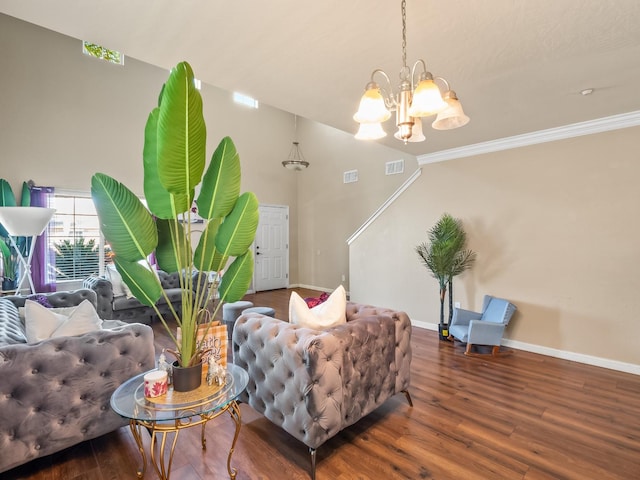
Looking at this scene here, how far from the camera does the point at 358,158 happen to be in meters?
7.41

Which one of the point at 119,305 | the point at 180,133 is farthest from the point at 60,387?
the point at 119,305

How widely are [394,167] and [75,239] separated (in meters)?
6.40

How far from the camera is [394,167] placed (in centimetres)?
676

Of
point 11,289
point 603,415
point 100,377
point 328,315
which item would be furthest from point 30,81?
point 603,415

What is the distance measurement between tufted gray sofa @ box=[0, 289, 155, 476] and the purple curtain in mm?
3666

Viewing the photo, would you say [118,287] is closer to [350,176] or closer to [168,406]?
[168,406]

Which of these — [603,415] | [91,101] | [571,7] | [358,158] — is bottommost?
[603,415]

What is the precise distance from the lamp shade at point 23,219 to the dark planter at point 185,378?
343 cm

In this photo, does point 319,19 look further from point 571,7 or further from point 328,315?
point 328,315

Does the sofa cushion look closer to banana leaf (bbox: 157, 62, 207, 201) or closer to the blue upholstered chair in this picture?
A: banana leaf (bbox: 157, 62, 207, 201)

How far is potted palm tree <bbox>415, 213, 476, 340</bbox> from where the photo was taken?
14.1 ft

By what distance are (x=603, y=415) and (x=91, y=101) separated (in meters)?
8.25

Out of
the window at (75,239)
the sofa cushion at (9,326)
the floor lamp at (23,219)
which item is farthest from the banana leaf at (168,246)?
the window at (75,239)

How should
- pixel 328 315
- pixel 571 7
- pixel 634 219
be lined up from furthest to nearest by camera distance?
pixel 634 219 → pixel 328 315 → pixel 571 7
